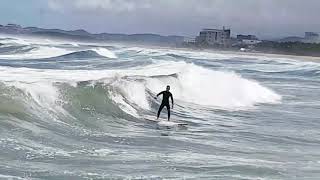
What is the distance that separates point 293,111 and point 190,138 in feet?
32.4

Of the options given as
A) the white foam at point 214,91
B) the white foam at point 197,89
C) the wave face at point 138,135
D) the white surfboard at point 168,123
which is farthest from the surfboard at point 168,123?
the white foam at point 214,91

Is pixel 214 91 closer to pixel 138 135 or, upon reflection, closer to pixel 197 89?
pixel 197 89

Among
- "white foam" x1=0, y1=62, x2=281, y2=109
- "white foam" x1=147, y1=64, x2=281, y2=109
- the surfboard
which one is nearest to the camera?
the surfboard

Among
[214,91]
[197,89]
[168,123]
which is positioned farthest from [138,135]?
[197,89]

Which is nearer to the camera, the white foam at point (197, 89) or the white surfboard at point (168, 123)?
the white surfboard at point (168, 123)

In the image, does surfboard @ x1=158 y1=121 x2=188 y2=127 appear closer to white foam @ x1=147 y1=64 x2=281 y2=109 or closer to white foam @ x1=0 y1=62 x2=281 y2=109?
white foam @ x1=0 y1=62 x2=281 y2=109

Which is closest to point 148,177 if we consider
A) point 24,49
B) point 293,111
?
point 293,111

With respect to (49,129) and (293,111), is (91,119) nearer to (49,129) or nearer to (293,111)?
(49,129)

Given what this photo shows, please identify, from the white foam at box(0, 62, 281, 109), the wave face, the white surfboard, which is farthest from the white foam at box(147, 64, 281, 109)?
the white surfboard

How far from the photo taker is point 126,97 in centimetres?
2138

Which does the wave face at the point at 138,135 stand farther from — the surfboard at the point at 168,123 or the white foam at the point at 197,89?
the surfboard at the point at 168,123

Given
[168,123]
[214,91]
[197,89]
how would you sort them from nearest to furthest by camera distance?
1. [168,123]
2. [214,91]
3. [197,89]

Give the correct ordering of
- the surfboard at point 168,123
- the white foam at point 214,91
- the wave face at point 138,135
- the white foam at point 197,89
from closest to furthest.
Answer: the wave face at point 138,135
the surfboard at point 168,123
the white foam at point 197,89
the white foam at point 214,91

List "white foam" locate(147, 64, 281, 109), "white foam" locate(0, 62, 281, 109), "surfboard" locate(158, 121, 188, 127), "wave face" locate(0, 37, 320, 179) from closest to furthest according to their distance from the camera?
"wave face" locate(0, 37, 320, 179), "surfboard" locate(158, 121, 188, 127), "white foam" locate(0, 62, 281, 109), "white foam" locate(147, 64, 281, 109)
